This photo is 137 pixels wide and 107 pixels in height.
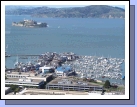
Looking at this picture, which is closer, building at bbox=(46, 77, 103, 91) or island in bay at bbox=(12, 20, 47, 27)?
building at bbox=(46, 77, 103, 91)

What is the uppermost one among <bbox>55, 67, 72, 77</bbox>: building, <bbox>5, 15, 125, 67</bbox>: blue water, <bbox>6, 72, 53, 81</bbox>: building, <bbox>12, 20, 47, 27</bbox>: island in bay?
<bbox>12, 20, 47, 27</bbox>: island in bay

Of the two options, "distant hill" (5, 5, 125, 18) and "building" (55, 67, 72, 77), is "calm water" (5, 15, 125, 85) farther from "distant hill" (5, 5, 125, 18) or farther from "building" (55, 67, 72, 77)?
"building" (55, 67, 72, 77)

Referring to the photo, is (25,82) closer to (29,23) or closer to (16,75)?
(16,75)

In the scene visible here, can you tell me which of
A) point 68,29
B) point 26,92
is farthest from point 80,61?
point 26,92

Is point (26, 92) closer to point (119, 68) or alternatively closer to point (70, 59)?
point (70, 59)

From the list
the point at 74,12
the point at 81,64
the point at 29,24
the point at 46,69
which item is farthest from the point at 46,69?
the point at 74,12

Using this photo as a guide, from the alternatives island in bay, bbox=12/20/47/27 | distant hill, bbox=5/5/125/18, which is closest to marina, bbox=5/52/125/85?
island in bay, bbox=12/20/47/27

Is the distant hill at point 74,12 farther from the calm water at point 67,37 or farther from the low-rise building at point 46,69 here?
the low-rise building at point 46,69

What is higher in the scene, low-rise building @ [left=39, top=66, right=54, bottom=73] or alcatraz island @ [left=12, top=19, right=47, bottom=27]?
alcatraz island @ [left=12, top=19, right=47, bottom=27]
